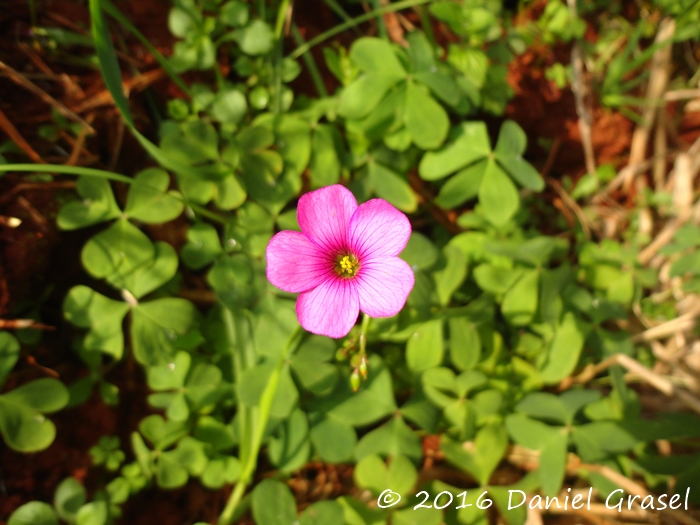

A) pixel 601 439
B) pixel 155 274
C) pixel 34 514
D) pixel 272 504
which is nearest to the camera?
pixel 34 514

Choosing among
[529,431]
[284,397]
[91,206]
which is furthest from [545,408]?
[91,206]

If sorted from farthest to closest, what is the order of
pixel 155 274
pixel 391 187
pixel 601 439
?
pixel 391 187
pixel 601 439
pixel 155 274

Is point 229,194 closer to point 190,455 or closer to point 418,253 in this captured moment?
point 418,253

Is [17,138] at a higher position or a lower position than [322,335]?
higher

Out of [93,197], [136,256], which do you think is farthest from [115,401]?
[93,197]

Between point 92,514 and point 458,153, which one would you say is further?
point 458,153

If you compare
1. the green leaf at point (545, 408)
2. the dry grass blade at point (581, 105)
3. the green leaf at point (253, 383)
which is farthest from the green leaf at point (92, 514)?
the dry grass blade at point (581, 105)
